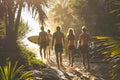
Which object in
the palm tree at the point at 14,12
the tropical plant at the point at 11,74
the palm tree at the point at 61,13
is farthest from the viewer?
the palm tree at the point at 61,13

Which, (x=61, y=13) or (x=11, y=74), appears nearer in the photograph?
(x=11, y=74)

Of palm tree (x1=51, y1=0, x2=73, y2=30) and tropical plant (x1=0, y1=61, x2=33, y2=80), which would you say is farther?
palm tree (x1=51, y1=0, x2=73, y2=30)

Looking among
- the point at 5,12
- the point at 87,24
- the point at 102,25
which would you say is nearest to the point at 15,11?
the point at 5,12

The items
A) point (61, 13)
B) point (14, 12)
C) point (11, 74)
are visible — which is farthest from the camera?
point (61, 13)

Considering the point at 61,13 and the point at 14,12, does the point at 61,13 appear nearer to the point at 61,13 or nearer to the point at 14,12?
the point at 61,13

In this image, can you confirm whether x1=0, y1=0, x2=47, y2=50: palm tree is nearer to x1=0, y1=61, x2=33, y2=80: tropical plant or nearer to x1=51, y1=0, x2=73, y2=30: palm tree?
x1=0, y1=61, x2=33, y2=80: tropical plant

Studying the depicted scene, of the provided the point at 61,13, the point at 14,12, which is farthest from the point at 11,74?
the point at 61,13

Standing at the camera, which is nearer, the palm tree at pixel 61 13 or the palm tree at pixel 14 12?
the palm tree at pixel 14 12

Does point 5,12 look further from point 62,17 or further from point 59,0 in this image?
point 59,0

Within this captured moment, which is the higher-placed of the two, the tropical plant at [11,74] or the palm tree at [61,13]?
the palm tree at [61,13]

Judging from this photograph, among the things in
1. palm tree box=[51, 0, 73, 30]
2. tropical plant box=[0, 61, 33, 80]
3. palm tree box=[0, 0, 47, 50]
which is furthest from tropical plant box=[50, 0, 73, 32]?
tropical plant box=[0, 61, 33, 80]

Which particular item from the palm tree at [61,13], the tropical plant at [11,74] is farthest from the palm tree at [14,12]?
the palm tree at [61,13]

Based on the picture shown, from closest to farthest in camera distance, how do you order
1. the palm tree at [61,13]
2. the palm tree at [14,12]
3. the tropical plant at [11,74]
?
the tropical plant at [11,74] < the palm tree at [14,12] < the palm tree at [61,13]

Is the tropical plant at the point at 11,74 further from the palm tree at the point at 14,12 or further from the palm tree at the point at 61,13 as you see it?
the palm tree at the point at 61,13
